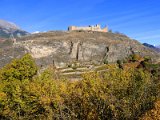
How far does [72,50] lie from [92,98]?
140m

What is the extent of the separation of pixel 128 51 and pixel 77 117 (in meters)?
141

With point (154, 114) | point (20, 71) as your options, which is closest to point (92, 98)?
point (154, 114)

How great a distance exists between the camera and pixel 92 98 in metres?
39.3

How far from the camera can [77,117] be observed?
4059 cm

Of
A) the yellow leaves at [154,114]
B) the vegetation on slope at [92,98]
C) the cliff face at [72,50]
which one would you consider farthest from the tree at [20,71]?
the cliff face at [72,50]

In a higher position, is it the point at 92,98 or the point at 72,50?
the point at 92,98

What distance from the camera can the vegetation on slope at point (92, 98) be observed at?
119 feet

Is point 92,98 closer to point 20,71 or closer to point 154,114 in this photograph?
point 154,114

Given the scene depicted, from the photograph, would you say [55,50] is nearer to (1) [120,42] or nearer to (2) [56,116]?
(1) [120,42]

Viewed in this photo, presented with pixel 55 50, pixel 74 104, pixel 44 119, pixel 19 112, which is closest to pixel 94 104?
pixel 74 104

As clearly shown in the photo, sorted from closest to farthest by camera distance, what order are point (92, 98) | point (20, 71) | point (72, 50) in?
point (92, 98) < point (20, 71) < point (72, 50)

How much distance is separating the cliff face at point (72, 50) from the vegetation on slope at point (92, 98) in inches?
4365

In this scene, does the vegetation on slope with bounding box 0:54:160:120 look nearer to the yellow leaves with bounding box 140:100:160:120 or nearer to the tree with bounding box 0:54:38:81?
the yellow leaves with bounding box 140:100:160:120

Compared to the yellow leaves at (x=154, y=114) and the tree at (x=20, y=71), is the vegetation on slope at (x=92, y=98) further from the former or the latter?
the tree at (x=20, y=71)
